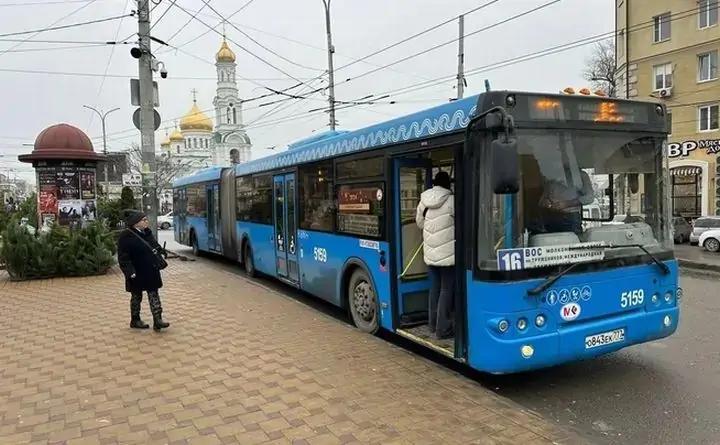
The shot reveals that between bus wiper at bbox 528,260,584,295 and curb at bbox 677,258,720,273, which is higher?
bus wiper at bbox 528,260,584,295

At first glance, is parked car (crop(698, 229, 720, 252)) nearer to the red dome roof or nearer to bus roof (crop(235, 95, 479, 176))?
bus roof (crop(235, 95, 479, 176))

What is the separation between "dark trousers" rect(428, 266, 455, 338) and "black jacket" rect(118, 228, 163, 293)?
366 cm

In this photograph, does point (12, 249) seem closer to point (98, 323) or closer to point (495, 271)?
point (98, 323)

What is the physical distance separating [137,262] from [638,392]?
5874 mm

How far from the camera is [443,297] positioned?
5598 mm

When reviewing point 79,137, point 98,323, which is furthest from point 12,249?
point 98,323

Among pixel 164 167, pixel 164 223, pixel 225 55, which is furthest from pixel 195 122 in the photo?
pixel 164 223

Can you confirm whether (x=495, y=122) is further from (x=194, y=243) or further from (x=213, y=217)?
(x=194, y=243)

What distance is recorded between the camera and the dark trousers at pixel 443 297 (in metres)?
5.59

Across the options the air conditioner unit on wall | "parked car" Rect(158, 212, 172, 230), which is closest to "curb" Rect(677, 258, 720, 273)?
the air conditioner unit on wall

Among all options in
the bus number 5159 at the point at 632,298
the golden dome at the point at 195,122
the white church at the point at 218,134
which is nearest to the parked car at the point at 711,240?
the bus number 5159 at the point at 632,298

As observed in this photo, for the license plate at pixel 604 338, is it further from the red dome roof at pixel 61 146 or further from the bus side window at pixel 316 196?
the red dome roof at pixel 61 146

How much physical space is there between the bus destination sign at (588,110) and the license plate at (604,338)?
197cm

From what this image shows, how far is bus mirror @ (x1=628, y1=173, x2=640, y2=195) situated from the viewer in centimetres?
541
